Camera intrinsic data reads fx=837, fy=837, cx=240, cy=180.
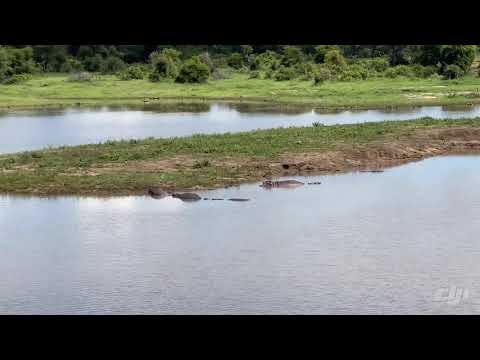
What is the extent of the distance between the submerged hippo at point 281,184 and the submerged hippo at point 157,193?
226 cm

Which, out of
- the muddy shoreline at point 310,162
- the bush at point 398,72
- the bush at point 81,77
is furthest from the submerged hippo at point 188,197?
the bush at point 81,77

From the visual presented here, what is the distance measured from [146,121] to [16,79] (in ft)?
50.9

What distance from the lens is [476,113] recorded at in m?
29.5

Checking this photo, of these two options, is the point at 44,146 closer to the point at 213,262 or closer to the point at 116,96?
the point at 213,262

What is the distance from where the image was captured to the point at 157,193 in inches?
661

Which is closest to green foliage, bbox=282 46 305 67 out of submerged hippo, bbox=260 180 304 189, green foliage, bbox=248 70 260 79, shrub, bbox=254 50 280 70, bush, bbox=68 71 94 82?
shrub, bbox=254 50 280 70

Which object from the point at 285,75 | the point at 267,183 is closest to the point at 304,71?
the point at 285,75

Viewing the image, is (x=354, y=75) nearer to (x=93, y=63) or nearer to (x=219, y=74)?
(x=219, y=74)

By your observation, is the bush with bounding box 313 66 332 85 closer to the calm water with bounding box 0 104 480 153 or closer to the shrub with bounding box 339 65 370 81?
the shrub with bounding box 339 65 370 81

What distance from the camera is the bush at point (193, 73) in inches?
1652

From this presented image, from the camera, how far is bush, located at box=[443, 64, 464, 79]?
38594 mm

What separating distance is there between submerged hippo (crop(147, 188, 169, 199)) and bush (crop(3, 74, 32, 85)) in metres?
27.4

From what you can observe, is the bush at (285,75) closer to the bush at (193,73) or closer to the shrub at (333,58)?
the shrub at (333,58)
